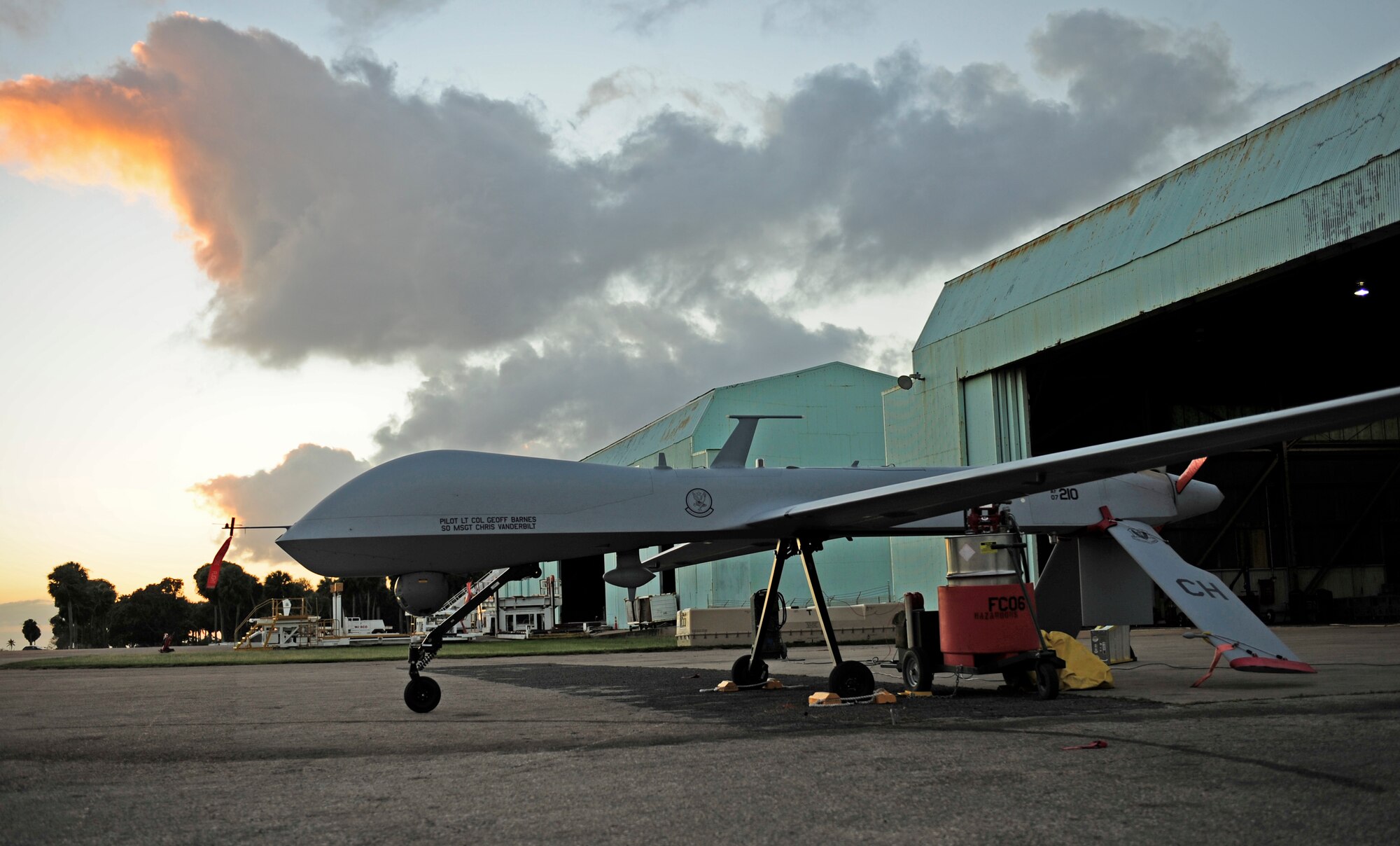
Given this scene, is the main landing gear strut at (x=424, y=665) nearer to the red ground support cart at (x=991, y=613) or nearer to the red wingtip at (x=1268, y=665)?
the red ground support cart at (x=991, y=613)

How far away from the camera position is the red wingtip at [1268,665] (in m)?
9.76

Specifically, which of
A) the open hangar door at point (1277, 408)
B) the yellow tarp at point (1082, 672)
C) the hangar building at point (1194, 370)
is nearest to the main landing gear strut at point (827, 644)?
the yellow tarp at point (1082, 672)

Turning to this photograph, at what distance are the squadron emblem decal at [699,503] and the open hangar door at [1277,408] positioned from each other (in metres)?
13.3

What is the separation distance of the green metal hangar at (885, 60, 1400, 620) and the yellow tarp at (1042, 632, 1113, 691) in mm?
8812

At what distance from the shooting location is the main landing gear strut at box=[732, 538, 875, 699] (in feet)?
29.6

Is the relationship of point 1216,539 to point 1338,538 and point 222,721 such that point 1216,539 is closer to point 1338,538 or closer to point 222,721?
point 1338,538

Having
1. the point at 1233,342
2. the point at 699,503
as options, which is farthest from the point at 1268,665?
the point at 1233,342

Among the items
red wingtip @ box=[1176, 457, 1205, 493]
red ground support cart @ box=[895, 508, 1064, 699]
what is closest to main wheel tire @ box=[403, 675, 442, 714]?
red ground support cart @ box=[895, 508, 1064, 699]

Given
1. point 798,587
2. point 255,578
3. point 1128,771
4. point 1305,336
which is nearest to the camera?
point 1128,771

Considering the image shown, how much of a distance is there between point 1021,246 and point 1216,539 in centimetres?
2030

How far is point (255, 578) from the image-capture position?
3563 inches

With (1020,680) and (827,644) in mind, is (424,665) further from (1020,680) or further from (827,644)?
(1020,680)

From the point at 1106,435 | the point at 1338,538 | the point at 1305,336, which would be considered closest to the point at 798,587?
the point at 1106,435

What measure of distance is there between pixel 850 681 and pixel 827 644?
1.21 meters
